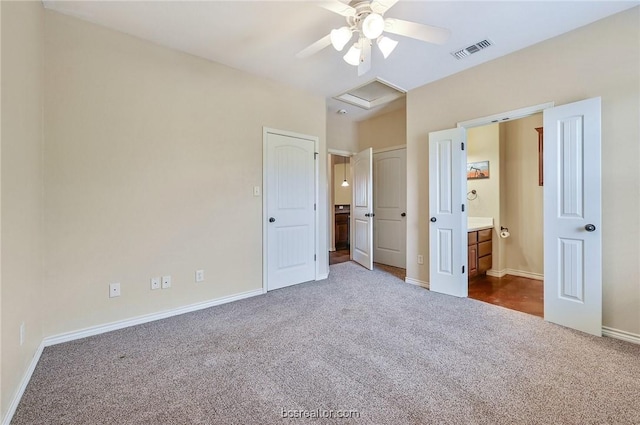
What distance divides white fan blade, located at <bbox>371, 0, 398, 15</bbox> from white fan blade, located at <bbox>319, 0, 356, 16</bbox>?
0.13 m

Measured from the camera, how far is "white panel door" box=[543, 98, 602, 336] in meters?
2.27

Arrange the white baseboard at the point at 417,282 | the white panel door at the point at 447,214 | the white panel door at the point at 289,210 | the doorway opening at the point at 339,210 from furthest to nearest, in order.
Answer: the doorway opening at the point at 339,210
the white baseboard at the point at 417,282
the white panel door at the point at 289,210
the white panel door at the point at 447,214

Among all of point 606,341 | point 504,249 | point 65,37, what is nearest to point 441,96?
point 504,249

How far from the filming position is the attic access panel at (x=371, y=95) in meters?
3.97

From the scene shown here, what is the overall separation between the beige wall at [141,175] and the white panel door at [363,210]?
2.02m

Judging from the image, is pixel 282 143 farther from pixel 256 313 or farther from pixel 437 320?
pixel 437 320

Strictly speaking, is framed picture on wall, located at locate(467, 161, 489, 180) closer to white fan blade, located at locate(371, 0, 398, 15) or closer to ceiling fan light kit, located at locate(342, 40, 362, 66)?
ceiling fan light kit, located at locate(342, 40, 362, 66)

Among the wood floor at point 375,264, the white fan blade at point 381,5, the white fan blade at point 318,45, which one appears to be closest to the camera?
the white fan blade at point 381,5

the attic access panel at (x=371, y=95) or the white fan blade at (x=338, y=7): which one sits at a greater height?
the attic access panel at (x=371, y=95)

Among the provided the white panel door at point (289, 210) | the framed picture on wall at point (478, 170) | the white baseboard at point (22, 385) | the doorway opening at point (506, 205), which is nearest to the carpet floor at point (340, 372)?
the white baseboard at point (22, 385)

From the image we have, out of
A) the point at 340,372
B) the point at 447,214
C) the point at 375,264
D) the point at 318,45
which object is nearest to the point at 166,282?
the point at 340,372

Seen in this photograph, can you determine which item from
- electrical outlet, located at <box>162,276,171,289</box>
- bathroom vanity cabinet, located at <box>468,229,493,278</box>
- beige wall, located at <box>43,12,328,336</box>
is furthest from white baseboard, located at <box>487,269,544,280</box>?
electrical outlet, located at <box>162,276,171,289</box>

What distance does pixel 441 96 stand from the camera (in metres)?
3.45

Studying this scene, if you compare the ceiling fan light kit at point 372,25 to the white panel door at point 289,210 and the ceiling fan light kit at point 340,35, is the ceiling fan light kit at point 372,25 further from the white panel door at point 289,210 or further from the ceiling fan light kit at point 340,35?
the white panel door at point 289,210
